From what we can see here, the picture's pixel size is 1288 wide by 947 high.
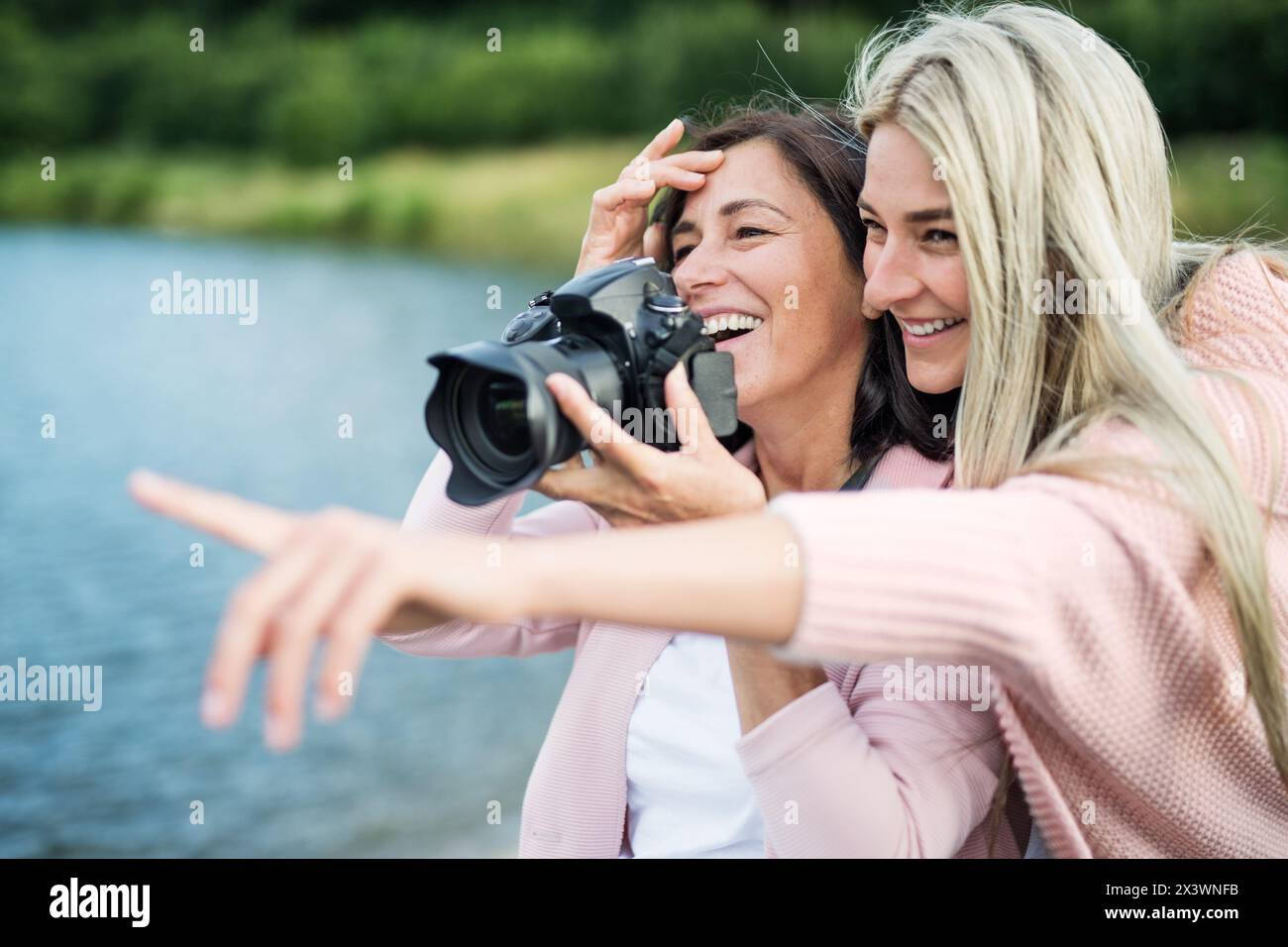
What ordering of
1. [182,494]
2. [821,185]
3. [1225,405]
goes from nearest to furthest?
[182,494], [1225,405], [821,185]

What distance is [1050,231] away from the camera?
50.8 inches

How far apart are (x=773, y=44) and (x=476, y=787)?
11237 millimetres

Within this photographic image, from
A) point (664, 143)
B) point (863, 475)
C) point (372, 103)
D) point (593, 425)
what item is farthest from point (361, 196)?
point (593, 425)

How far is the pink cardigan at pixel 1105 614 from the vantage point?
90cm

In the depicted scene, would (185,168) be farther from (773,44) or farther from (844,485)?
(844,485)

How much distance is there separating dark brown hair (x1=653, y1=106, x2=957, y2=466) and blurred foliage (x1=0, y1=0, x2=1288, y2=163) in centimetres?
1001

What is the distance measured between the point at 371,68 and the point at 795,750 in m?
17.8

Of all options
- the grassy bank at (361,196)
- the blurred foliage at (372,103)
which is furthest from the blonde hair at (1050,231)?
the grassy bank at (361,196)

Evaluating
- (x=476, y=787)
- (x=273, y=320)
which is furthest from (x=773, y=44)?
(x=476, y=787)

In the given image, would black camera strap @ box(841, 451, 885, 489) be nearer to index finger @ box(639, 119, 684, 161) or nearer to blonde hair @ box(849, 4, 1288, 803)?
blonde hair @ box(849, 4, 1288, 803)

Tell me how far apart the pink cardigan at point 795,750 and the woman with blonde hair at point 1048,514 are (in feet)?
0.32

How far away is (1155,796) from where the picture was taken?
121cm

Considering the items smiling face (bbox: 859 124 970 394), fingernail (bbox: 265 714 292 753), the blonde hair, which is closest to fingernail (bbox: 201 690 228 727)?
fingernail (bbox: 265 714 292 753)

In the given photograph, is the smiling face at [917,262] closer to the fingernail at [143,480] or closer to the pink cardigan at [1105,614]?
the pink cardigan at [1105,614]
